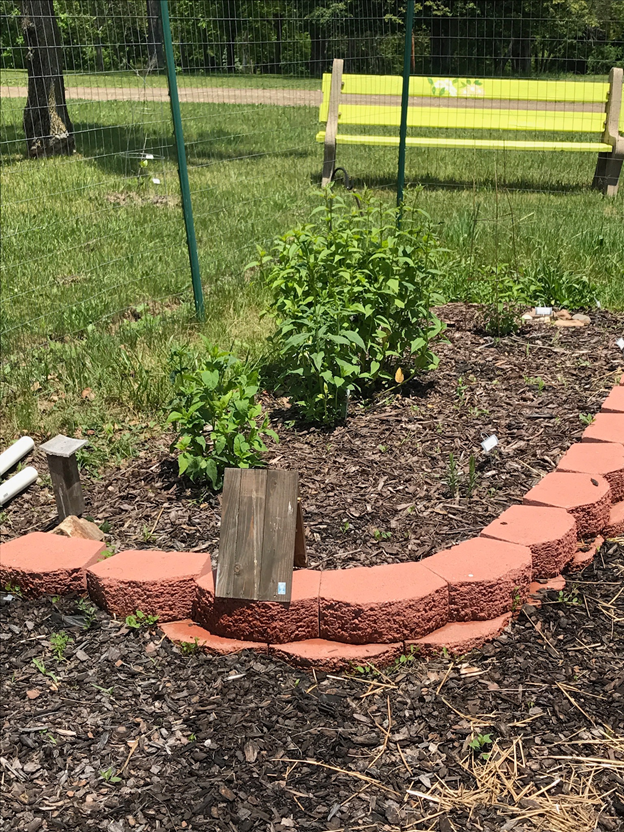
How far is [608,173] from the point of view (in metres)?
9.03

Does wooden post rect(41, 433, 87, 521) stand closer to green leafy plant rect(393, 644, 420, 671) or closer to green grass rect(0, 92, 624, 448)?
green grass rect(0, 92, 624, 448)

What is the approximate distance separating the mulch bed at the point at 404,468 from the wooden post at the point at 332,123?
4.86 m

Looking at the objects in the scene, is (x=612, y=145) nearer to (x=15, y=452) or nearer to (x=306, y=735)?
(x=15, y=452)

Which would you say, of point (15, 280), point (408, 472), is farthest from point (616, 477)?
point (15, 280)

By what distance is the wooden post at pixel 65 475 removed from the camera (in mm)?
3223

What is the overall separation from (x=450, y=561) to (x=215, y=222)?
16.0ft

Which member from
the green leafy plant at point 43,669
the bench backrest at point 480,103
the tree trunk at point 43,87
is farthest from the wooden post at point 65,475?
the bench backrest at point 480,103

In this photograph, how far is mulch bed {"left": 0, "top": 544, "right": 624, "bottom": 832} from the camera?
7.11ft

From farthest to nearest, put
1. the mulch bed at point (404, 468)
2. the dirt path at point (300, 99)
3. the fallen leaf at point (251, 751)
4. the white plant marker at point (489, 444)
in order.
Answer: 1. the dirt path at point (300, 99)
2. the white plant marker at point (489, 444)
3. the mulch bed at point (404, 468)
4. the fallen leaf at point (251, 751)

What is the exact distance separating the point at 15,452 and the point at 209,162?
4.48 metres

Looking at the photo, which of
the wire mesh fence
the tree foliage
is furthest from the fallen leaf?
the tree foliage

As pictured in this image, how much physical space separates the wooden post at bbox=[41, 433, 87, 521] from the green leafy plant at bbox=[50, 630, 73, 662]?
629 millimetres

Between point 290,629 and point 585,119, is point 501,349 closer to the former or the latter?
point 290,629

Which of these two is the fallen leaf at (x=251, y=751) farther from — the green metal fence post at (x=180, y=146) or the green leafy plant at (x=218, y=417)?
the green metal fence post at (x=180, y=146)
